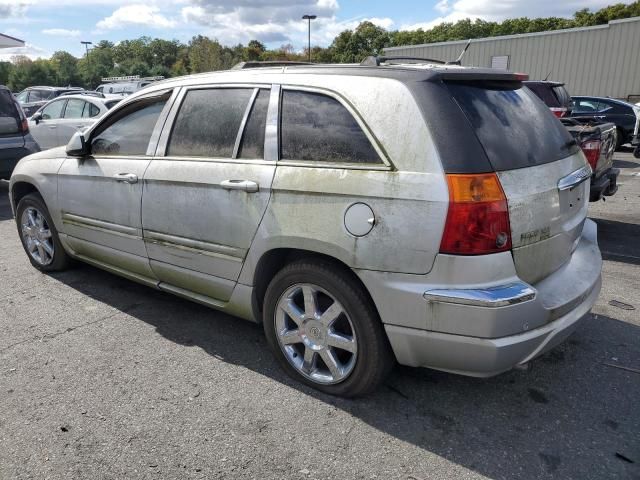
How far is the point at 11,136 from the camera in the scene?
8.84m

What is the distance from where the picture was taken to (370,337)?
263cm

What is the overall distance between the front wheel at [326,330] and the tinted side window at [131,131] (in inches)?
63.3

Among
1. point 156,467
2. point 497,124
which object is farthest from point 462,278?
point 156,467

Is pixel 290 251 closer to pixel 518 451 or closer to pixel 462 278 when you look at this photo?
pixel 462 278

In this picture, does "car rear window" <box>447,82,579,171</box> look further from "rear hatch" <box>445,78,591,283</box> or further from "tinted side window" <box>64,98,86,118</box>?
"tinted side window" <box>64,98,86,118</box>

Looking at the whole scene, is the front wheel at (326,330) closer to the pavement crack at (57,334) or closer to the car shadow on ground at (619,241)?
the pavement crack at (57,334)

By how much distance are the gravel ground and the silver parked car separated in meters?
0.32

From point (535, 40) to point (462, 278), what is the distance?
27055mm

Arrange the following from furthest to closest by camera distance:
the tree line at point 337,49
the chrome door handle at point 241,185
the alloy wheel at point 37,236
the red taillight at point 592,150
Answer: the tree line at point 337,49 → the red taillight at point 592,150 → the alloy wheel at point 37,236 → the chrome door handle at point 241,185

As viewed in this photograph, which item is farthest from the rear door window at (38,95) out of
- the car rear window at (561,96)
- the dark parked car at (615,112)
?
the dark parked car at (615,112)

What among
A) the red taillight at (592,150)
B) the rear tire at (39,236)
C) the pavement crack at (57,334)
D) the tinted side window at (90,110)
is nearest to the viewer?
the pavement crack at (57,334)

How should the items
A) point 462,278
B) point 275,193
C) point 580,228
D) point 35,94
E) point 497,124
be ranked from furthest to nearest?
1. point 35,94
2. point 580,228
3. point 275,193
4. point 497,124
5. point 462,278

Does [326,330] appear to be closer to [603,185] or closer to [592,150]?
[592,150]

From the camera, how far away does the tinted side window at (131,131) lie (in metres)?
3.73
